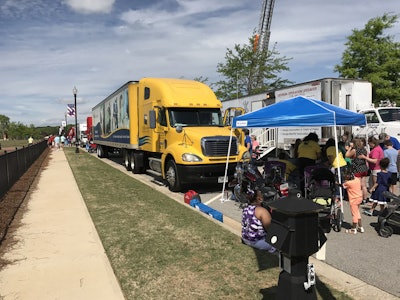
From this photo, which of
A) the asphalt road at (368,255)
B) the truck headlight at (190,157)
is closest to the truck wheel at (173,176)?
the truck headlight at (190,157)

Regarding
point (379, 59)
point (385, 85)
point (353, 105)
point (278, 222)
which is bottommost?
point (278, 222)

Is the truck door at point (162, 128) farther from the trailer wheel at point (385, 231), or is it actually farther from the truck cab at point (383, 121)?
the truck cab at point (383, 121)

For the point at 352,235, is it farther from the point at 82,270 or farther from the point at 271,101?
the point at 271,101

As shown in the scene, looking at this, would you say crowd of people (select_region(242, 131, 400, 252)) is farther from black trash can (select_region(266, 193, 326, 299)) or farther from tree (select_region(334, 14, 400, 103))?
tree (select_region(334, 14, 400, 103))

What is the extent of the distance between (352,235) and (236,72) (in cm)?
3116

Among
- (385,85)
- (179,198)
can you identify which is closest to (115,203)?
(179,198)

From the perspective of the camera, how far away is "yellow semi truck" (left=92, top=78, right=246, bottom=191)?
10148mm

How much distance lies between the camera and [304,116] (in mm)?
7602

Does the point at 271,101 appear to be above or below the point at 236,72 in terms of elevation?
below

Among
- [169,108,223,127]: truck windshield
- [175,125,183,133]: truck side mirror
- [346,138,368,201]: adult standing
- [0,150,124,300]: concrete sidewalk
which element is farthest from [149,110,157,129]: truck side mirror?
[346,138,368,201]: adult standing

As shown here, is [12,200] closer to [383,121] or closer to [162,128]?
[162,128]

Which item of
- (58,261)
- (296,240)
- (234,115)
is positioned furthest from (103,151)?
(296,240)

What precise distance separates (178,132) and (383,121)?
751 centimetres

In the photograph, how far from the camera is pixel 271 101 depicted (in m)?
16.5
